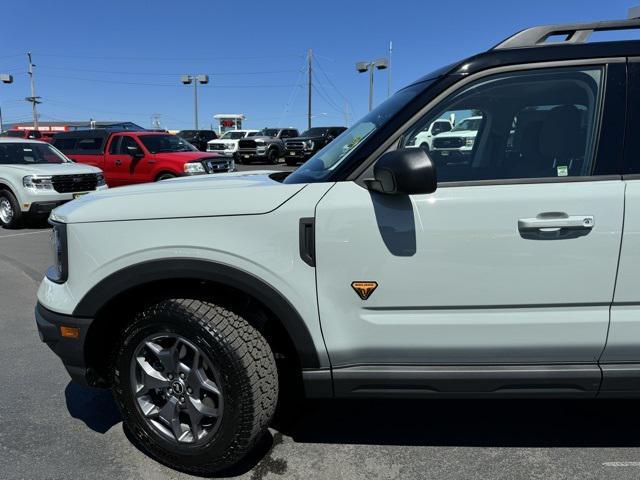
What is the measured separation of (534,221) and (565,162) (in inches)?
14.5

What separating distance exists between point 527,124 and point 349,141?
0.87 meters

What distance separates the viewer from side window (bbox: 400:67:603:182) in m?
2.21

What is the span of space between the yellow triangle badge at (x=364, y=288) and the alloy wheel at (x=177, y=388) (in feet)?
2.42

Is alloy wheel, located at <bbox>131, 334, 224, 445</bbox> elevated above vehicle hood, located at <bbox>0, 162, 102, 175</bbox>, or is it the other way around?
vehicle hood, located at <bbox>0, 162, 102, 175</bbox>

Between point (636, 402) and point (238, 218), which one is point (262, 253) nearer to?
point (238, 218)

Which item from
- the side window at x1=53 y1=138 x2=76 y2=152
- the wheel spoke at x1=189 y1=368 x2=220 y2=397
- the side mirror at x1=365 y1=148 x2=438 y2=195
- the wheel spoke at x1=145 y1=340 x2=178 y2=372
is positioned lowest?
the wheel spoke at x1=189 y1=368 x2=220 y2=397

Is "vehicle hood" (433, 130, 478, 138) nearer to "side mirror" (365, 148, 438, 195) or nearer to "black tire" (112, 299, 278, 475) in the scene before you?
"side mirror" (365, 148, 438, 195)

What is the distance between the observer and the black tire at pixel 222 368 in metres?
→ 2.23

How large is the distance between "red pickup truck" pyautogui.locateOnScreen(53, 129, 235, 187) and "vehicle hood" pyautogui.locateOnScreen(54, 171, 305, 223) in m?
9.08

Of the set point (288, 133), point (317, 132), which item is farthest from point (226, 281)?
point (288, 133)

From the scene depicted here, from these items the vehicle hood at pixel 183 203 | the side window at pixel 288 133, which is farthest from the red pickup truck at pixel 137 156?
the side window at pixel 288 133

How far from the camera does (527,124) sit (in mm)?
2373

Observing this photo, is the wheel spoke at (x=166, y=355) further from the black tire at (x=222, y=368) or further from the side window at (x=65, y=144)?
the side window at (x=65, y=144)

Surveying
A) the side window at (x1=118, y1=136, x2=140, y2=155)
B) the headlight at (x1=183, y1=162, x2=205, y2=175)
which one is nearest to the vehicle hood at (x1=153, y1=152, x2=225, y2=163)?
the headlight at (x1=183, y1=162, x2=205, y2=175)
